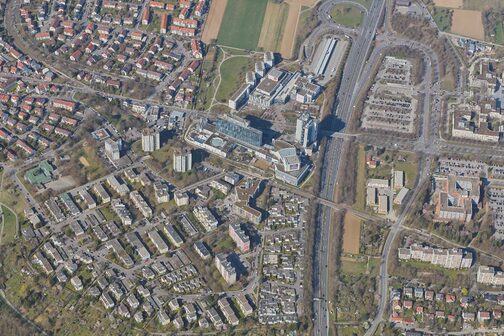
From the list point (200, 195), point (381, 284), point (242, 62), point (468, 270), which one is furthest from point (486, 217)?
point (242, 62)

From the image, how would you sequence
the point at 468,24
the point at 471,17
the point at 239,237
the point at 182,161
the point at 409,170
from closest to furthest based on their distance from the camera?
the point at 239,237, the point at 182,161, the point at 409,170, the point at 468,24, the point at 471,17

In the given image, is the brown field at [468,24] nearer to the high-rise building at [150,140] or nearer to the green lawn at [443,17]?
the green lawn at [443,17]

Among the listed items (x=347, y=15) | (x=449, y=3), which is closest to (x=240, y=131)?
(x=347, y=15)

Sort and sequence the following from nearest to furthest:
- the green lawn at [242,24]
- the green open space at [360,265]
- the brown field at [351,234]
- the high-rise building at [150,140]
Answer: the green open space at [360,265]
the brown field at [351,234]
the high-rise building at [150,140]
the green lawn at [242,24]

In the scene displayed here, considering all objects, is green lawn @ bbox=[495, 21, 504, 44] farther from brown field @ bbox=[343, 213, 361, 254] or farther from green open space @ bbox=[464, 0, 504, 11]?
brown field @ bbox=[343, 213, 361, 254]

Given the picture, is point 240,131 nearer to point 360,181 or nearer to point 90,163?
point 360,181

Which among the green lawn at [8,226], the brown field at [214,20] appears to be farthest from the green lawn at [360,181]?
the green lawn at [8,226]

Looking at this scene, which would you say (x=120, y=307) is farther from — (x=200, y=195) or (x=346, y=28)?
(x=346, y=28)
